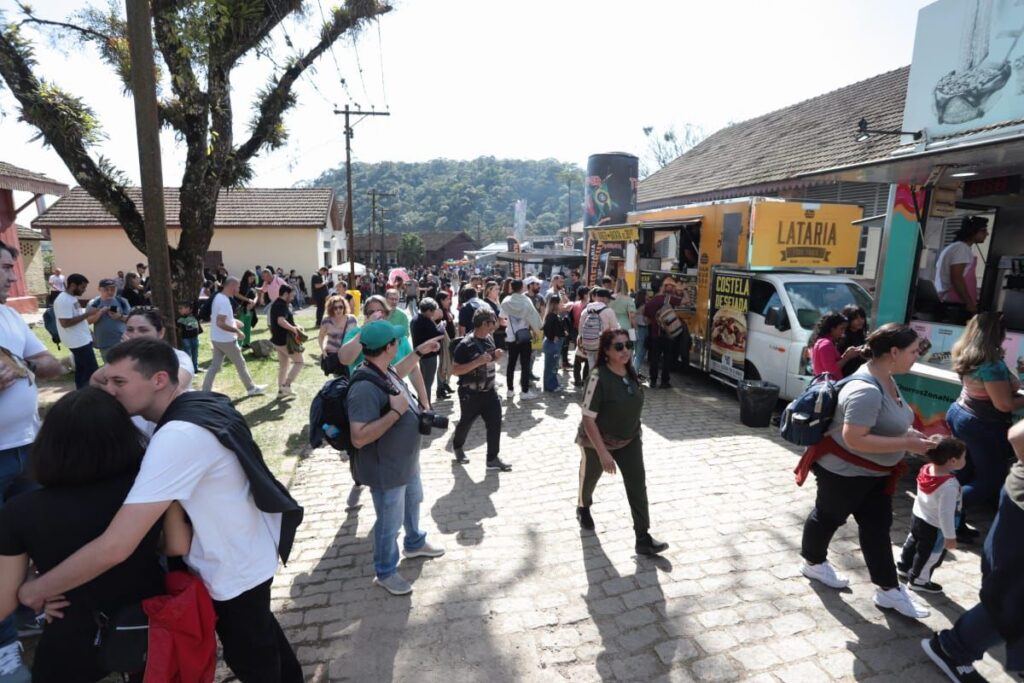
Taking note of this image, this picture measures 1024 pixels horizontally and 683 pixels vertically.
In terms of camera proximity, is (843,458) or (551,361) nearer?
(843,458)

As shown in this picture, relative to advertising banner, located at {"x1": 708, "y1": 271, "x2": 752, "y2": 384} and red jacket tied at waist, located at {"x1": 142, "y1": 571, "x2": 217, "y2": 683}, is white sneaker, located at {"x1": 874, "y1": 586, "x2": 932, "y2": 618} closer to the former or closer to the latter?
red jacket tied at waist, located at {"x1": 142, "y1": 571, "x2": 217, "y2": 683}

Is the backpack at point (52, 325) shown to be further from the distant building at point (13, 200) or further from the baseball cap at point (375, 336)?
the distant building at point (13, 200)

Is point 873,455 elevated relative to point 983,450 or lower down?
elevated

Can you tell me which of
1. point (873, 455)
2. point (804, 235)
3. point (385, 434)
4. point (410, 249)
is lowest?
point (385, 434)

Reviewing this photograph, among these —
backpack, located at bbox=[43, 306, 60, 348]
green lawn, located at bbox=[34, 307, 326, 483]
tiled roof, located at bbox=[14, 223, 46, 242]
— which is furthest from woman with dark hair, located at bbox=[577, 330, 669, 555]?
tiled roof, located at bbox=[14, 223, 46, 242]

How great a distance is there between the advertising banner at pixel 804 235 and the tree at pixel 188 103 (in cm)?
772

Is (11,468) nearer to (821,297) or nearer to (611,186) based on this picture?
(821,297)

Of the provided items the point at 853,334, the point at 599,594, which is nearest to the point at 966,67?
the point at 853,334

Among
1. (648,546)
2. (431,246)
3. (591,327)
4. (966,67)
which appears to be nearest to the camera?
(648,546)

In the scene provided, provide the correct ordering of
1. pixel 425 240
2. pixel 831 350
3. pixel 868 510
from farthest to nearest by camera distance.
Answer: pixel 425 240
pixel 831 350
pixel 868 510

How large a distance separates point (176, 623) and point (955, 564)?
4.66 metres

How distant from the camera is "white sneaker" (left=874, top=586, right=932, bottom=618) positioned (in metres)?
3.04

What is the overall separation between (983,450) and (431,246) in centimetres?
6133

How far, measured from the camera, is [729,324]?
26.6ft
